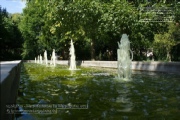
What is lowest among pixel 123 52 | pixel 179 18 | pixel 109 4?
pixel 123 52

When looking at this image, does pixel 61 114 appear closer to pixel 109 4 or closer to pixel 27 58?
pixel 109 4

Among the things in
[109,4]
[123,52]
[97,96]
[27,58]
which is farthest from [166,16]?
[27,58]

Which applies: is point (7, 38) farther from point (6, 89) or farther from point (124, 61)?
point (6, 89)

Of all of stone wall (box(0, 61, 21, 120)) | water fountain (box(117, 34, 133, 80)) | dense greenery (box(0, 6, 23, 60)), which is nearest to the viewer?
stone wall (box(0, 61, 21, 120))

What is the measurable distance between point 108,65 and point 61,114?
22811mm

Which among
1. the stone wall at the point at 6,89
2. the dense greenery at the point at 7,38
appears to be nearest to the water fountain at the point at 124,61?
the stone wall at the point at 6,89

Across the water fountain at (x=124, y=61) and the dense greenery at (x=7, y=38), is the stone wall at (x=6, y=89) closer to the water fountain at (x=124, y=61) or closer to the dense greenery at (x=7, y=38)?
the water fountain at (x=124, y=61)

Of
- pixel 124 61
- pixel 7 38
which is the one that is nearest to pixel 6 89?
pixel 124 61

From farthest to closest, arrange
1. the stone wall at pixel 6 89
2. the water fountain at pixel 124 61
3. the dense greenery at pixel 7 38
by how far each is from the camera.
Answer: the dense greenery at pixel 7 38 < the water fountain at pixel 124 61 < the stone wall at pixel 6 89

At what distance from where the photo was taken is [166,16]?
27859mm

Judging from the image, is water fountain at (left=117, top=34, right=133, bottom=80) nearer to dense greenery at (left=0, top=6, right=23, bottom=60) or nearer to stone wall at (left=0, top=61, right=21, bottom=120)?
stone wall at (left=0, top=61, right=21, bottom=120)

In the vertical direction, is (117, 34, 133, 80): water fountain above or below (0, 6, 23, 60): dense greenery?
below

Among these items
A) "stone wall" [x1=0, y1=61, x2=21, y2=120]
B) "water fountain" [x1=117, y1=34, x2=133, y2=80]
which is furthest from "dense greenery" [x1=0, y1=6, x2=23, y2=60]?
"stone wall" [x1=0, y1=61, x2=21, y2=120]

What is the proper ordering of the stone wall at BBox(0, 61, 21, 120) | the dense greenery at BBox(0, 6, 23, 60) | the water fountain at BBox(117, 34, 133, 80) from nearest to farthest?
1. the stone wall at BBox(0, 61, 21, 120)
2. the water fountain at BBox(117, 34, 133, 80)
3. the dense greenery at BBox(0, 6, 23, 60)
